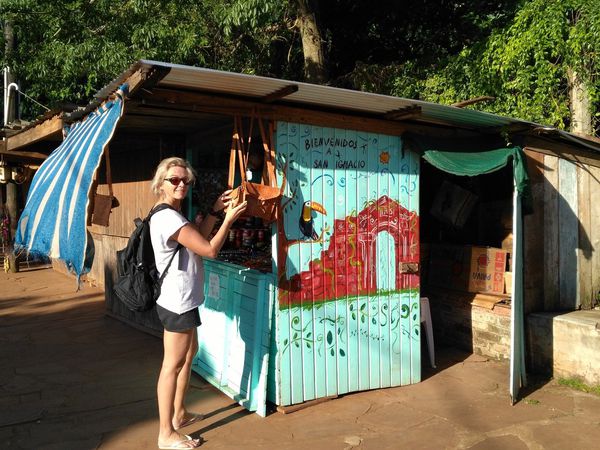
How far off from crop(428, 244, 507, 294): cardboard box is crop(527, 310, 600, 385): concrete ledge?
28.1 inches

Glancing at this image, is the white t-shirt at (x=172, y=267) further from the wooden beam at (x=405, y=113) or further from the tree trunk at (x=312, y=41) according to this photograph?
the tree trunk at (x=312, y=41)

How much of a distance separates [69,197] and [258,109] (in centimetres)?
148

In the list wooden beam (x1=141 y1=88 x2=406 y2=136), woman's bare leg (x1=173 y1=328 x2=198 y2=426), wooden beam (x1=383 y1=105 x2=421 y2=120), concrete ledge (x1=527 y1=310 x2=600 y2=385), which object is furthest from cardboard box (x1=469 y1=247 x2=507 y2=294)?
woman's bare leg (x1=173 y1=328 x2=198 y2=426)

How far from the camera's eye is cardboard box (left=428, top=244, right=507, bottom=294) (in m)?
5.80

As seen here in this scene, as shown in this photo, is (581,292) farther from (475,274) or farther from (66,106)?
(66,106)

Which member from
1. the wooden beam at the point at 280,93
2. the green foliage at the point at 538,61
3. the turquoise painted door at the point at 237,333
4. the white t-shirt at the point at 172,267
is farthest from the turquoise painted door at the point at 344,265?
the green foliage at the point at 538,61

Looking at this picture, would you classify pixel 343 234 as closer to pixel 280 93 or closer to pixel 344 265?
pixel 344 265

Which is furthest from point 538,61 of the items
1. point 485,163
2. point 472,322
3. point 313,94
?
point 313,94

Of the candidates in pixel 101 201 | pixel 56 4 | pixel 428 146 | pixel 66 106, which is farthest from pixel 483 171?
pixel 56 4

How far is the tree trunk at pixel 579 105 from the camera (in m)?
7.01

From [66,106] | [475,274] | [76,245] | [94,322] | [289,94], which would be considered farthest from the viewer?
[94,322]

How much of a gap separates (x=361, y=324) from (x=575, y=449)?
176 cm

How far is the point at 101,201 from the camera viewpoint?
349cm

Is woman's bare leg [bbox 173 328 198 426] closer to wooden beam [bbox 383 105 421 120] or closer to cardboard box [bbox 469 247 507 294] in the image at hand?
wooden beam [bbox 383 105 421 120]
